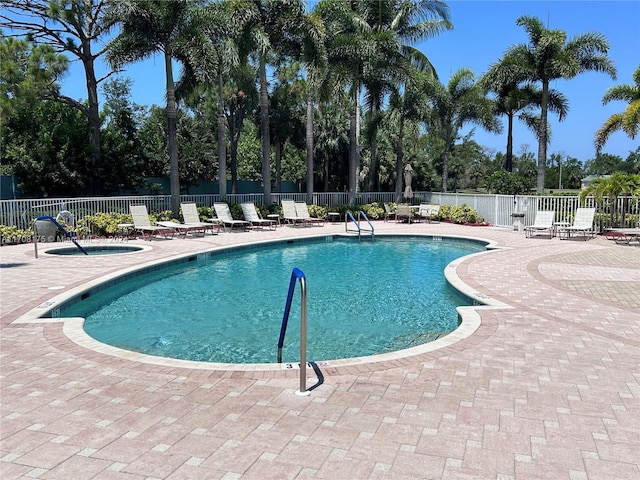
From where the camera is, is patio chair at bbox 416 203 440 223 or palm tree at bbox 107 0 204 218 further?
patio chair at bbox 416 203 440 223

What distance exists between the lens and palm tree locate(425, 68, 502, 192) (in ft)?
90.8

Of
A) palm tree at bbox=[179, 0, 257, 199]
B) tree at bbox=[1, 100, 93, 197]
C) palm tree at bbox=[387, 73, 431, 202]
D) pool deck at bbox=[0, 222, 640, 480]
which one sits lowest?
pool deck at bbox=[0, 222, 640, 480]

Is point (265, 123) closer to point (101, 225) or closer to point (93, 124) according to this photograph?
point (93, 124)

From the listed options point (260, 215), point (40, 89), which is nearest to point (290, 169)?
point (260, 215)

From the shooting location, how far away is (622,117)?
68.1 feet

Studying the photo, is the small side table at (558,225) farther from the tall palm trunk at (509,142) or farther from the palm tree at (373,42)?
the tall palm trunk at (509,142)

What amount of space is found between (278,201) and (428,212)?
7249mm

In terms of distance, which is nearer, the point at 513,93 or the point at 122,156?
the point at 122,156

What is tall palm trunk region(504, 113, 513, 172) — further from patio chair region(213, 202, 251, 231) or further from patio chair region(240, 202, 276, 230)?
patio chair region(213, 202, 251, 231)

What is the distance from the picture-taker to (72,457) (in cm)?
320

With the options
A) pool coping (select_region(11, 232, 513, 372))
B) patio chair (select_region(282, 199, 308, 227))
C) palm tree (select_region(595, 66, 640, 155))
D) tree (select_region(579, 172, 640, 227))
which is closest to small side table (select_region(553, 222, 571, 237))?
tree (select_region(579, 172, 640, 227))

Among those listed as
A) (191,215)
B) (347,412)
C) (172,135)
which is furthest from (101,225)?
(347,412)

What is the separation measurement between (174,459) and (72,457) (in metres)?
0.69

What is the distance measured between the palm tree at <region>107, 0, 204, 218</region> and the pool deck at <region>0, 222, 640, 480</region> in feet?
48.0
